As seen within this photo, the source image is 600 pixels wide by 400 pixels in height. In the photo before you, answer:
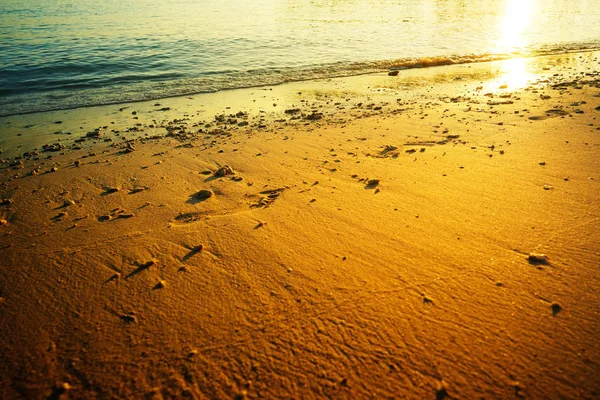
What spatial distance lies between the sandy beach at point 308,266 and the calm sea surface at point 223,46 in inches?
213

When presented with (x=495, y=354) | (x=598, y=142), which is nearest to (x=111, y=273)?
(x=495, y=354)

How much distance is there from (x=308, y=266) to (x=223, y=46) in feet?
47.9

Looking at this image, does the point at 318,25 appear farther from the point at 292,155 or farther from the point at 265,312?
the point at 265,312

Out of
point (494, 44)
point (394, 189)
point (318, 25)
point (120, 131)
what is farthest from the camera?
point (318, 25)

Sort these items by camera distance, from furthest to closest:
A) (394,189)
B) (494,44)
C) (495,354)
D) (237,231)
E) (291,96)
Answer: (494,44) → (291,96) → (394,189) → (237,231) → (495,354)

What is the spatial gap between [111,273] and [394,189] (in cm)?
280

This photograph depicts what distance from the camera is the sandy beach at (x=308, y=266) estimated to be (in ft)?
6.09

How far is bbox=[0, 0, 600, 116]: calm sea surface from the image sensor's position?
978 centimetres

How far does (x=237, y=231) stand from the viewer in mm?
3045

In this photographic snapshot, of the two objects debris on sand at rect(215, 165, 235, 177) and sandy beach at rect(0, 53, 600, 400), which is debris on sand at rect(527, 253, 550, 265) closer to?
sandy beach at rect(0, 53, 600, 400)

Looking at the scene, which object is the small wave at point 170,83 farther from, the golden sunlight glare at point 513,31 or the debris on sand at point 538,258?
the debris on sand at point 538,258

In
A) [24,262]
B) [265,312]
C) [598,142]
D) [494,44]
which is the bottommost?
[24,262]

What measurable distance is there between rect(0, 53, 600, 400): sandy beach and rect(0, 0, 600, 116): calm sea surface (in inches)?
213

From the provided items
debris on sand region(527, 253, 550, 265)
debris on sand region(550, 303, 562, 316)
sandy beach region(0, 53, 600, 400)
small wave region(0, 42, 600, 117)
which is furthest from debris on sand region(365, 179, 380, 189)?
small wave region(0, 42, 600, 117)
